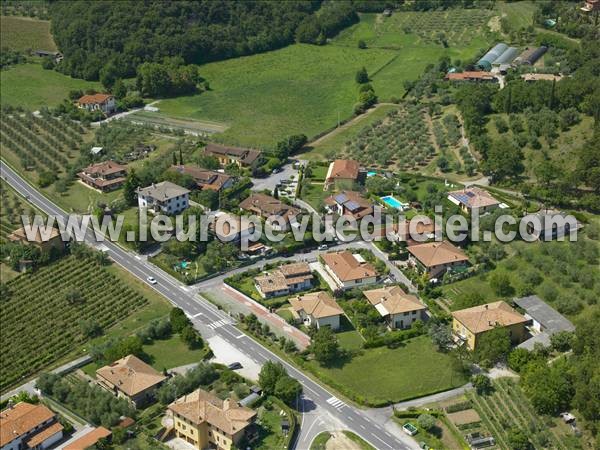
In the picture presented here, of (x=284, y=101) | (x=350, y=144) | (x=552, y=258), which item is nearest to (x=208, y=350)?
(x=552, y=258)

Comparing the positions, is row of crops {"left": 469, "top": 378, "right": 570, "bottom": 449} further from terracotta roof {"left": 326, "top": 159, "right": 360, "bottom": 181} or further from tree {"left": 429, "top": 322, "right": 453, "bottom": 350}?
terracotta roof {"left": 326, "top": 159, "right": 360, "bottom": 181}

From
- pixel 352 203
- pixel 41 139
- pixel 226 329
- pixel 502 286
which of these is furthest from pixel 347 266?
pixel 41 139

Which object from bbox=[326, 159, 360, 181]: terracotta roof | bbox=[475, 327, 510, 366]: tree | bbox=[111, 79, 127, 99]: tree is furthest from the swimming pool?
bbox=[111, 79, 127, 99]: tree

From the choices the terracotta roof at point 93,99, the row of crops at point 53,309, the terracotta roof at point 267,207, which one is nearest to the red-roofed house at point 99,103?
the terracotta roof at point 93,99

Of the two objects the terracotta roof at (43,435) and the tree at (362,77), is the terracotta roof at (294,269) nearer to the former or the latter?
the terracotta roof at (43,435)

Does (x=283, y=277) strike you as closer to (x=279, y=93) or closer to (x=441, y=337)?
(x=441, y=337)

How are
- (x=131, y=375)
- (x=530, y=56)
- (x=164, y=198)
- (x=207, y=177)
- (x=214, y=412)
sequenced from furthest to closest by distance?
(x=530, y=56)
(x=207, y=177)
(x=164, y=198)
(x=131, y=375)
(x=214, y=412)

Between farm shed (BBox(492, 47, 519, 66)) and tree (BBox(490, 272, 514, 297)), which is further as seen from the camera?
Answer: farm shed (BBox(492, 47, 519, 66))
